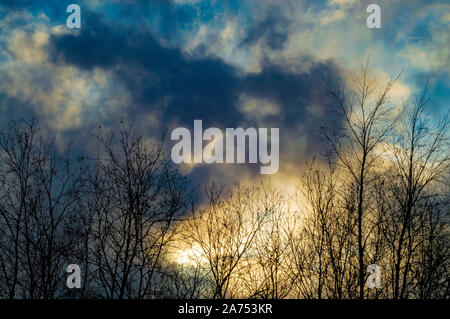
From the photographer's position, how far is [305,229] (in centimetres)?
1091

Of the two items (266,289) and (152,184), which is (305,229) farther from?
(152,184)

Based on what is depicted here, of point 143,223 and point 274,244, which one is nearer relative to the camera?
point 143,223

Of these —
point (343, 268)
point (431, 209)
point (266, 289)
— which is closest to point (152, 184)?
point (266, 289)

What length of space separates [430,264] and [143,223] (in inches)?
334

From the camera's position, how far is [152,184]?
10.2 m

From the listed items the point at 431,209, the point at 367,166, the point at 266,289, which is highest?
the point at 367,166

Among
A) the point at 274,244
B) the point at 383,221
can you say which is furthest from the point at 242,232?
the point at 383,221

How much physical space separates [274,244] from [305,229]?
969 mm

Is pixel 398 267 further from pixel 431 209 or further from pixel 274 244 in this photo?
pixel 274 244

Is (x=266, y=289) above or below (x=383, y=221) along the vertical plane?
below
